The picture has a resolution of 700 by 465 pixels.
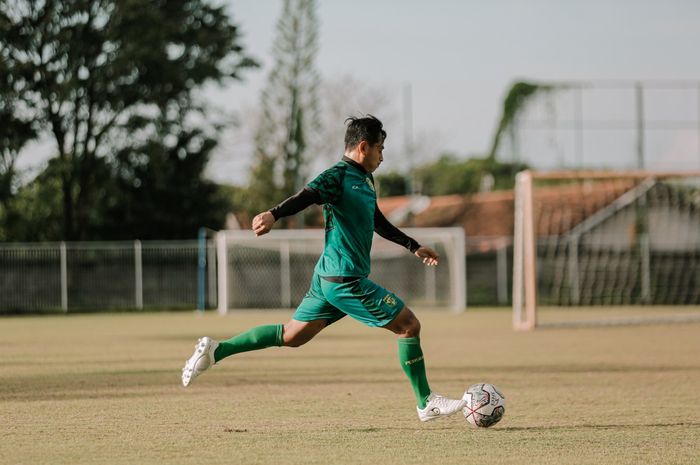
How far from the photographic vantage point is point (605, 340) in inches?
719

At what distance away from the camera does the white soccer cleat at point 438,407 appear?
738 centimetres

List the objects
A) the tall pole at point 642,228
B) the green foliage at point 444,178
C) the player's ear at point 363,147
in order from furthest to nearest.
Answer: the green foliage at point 444,178 < the tall pole at point 642,228 < the player's ear at point 363,147

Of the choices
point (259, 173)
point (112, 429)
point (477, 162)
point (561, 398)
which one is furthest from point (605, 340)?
point (477, 162)

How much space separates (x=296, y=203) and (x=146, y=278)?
27.4 metres

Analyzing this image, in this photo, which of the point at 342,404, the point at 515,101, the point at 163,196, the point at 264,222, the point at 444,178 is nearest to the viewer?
the point at 264,222

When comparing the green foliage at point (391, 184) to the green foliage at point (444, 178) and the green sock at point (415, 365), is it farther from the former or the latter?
the green sock at point (415, 365)

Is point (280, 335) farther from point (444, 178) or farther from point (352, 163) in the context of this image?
point (444, 178)

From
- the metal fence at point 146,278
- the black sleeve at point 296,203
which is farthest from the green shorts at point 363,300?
the metal fence at point 146,278

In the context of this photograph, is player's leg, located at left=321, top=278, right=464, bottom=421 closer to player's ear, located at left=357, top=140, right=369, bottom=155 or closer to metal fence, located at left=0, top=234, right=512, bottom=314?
player's ear, located at left=357, top=140, right=369, bottom=155

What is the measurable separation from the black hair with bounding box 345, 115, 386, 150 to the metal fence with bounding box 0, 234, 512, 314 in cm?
2488

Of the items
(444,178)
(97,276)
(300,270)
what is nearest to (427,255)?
(300,270)

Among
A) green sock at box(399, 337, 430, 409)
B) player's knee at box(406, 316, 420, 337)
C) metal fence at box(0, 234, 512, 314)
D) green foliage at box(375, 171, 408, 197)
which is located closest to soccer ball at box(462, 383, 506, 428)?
green sock at box(399, 337, 430, 409)

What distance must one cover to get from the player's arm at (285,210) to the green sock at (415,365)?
1228 mm

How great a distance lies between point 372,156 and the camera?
750cm
